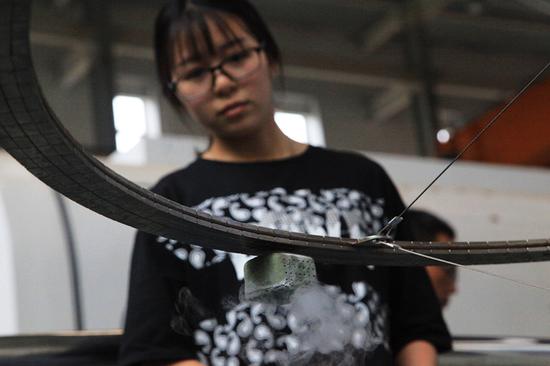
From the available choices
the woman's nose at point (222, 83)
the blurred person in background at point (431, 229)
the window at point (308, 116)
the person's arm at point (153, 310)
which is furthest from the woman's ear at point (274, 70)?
the window at point (308, 116)

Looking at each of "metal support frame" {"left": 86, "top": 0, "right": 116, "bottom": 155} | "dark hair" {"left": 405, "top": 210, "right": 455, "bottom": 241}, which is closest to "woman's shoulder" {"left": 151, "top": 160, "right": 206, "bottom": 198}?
"dark hair" {"left": 405, "top": 210, "right": 455, "bottom": 241}

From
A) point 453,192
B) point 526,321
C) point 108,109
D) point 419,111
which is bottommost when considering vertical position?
point 526,321

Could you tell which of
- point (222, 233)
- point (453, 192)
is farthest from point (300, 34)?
point (222, 233)

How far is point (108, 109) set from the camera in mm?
4137

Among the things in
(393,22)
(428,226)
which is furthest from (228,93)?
(393,22)

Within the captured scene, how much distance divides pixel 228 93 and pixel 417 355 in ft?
0.95

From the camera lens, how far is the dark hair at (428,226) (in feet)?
4.49

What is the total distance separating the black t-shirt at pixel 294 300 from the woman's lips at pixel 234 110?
0.05 m

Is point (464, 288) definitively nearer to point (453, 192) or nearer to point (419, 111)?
point (453, 192)

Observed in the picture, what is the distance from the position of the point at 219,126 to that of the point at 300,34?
5189 mm

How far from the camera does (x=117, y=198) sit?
0.49m

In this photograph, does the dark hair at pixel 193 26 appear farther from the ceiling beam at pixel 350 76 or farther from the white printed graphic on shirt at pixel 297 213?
the ceiling beam at pixel 350 76

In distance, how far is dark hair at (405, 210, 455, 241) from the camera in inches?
53.9

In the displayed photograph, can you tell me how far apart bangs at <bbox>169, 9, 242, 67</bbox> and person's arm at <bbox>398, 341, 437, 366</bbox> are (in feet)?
1.05
